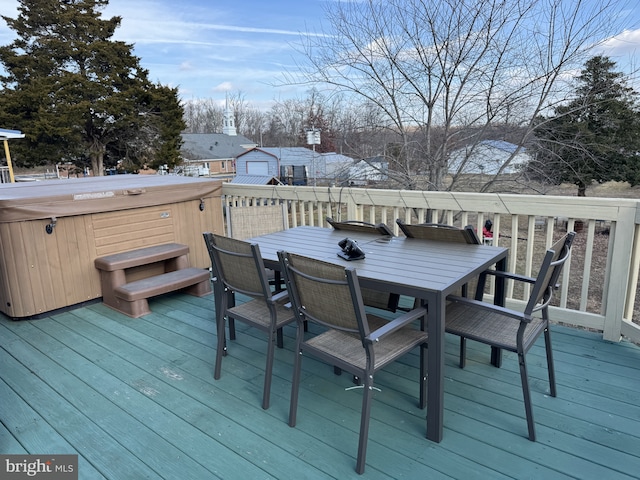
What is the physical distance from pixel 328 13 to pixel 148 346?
5.41 meters

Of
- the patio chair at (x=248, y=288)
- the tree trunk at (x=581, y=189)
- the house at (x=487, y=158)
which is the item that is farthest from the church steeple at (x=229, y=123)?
the patio chair at (x=248, y=288)

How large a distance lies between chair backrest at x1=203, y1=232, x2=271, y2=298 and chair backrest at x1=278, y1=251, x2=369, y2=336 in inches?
9.7

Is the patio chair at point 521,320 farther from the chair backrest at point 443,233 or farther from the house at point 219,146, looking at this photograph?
the house at point 219,146

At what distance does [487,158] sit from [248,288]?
537 centimetres

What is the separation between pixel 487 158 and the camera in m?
6.45

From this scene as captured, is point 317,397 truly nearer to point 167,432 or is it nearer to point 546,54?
point 167,432

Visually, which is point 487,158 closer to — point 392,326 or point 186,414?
point 392,326

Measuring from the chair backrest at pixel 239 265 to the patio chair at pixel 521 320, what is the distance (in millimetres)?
998

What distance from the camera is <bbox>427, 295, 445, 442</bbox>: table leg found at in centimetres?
180

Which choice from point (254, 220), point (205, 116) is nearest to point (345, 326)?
point (254, 220)

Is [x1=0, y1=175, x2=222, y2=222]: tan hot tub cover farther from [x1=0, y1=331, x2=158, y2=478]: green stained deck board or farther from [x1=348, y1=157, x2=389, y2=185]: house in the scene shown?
[x1=348, y1=157, x2=389, y2=185]: house

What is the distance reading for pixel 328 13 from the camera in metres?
6.12

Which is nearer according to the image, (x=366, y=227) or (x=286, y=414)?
(x=286, y=414)

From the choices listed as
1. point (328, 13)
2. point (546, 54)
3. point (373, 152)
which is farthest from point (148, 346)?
point (546, 54)
